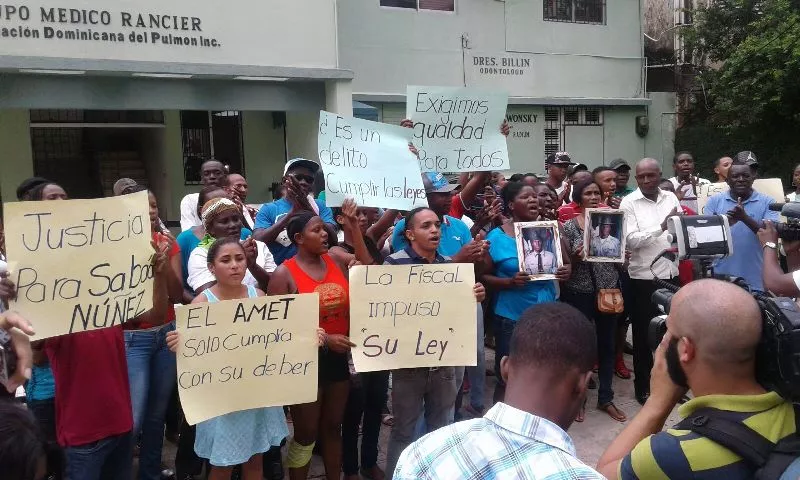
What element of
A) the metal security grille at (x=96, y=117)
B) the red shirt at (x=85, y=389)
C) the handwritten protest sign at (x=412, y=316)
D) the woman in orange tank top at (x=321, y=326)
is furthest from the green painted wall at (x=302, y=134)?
the red shirt at (x=85, y=389)

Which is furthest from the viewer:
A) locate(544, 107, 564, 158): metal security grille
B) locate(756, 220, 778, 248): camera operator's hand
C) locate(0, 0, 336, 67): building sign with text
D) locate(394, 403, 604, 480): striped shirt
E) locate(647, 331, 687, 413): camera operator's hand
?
locate(544, 107, 564, 158): metal security grille

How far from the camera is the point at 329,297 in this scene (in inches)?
150

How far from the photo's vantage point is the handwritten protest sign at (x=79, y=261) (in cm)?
298

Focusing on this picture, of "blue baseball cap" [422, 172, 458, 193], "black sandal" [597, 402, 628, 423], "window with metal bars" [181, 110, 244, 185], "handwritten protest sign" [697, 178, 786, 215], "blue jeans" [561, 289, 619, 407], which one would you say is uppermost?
"window with metal bars" [181, 110, 244, 185]

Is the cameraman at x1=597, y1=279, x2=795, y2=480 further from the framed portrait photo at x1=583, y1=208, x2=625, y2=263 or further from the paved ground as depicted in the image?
the framed portrait photo at x1=583, y1=208, x2=625, y2=263

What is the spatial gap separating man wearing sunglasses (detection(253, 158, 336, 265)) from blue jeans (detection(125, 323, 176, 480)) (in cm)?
98

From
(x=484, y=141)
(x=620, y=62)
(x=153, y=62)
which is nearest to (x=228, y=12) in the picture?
(x=153, y=62)

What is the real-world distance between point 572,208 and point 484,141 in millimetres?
1069

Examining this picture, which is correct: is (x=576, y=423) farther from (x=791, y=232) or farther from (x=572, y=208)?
(x=791, y=232)

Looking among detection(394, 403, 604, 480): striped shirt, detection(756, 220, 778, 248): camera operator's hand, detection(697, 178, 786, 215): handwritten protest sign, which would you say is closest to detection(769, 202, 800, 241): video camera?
detection(756, 220, 778, 248): camera operator's hand

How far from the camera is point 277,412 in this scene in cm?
365

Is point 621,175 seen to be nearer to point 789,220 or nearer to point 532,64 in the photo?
point 789,220

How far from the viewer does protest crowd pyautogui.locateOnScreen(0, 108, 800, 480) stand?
A: 66.2 inches

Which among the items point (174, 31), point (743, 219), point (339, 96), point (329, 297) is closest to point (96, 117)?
point (174, 31)
